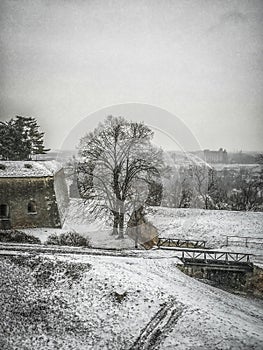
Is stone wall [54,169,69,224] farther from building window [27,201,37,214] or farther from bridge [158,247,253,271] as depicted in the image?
bridge [158,247,253,271]

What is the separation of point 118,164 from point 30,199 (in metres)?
6.75

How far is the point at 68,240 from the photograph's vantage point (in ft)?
65.1

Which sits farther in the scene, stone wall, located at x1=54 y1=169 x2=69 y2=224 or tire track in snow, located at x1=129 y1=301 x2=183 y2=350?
stone wall, located at x1=54 y1=169 x2=69 y2=224

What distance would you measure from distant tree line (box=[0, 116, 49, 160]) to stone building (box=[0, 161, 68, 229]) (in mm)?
6774

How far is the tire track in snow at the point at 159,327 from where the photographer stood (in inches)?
405

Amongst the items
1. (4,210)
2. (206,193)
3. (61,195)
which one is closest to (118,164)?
(61,195)

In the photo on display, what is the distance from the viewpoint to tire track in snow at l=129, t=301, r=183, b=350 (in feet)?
33.7

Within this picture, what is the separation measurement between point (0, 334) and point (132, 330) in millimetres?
4520

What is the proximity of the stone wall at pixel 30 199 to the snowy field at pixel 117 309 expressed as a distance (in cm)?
710

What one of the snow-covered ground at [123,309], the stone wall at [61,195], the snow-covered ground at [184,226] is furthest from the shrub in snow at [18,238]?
the snow-covered ground at [123,309]

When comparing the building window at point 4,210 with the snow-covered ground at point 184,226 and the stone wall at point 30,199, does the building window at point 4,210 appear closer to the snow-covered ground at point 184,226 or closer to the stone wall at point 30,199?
the stone wall at point 30,199

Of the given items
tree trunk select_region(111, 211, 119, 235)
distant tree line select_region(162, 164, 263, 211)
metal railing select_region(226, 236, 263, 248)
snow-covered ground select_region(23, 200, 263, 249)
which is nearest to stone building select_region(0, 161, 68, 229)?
snow-covered ground select_region(23, 200, 263, 249)

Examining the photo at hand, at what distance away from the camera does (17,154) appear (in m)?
29.8

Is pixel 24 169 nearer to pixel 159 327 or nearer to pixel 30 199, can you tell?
pixel 30 199
